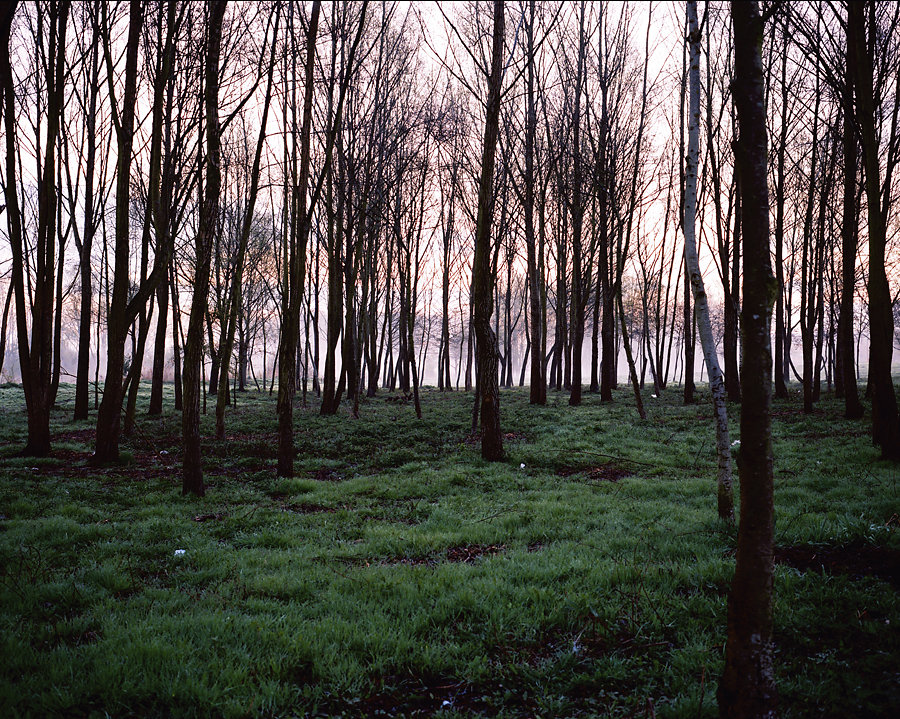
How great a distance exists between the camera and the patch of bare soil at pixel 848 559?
4.30m

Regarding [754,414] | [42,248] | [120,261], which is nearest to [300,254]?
[120,261]

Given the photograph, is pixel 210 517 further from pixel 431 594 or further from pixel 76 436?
pixel 76 436

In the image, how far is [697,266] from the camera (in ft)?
18.5

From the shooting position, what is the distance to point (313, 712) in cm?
289

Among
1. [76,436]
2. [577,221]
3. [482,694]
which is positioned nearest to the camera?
[482,694]

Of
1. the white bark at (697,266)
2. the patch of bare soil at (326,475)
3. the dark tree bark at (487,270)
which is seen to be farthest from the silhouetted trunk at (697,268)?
the patch of bare soil at (326,475)

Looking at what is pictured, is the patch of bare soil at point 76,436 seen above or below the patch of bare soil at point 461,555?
above

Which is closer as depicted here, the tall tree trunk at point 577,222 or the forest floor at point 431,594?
the forest floor at point 431,594

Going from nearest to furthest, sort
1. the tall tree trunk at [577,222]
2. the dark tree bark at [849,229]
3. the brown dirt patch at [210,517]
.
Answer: the brown dirt patch at [210,517], the dark tree bark at [849,229], the tall tree trunk at [577,222]

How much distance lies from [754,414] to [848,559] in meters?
3.37

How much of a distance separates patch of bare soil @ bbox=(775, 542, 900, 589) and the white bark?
94 cm

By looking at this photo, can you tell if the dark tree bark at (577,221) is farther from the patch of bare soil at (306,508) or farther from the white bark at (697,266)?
the patch of bare soil at (306,508)

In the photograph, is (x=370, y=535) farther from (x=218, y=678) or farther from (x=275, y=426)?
(x=275, y=426)

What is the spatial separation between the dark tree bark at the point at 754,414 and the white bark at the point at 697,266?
132 inches
